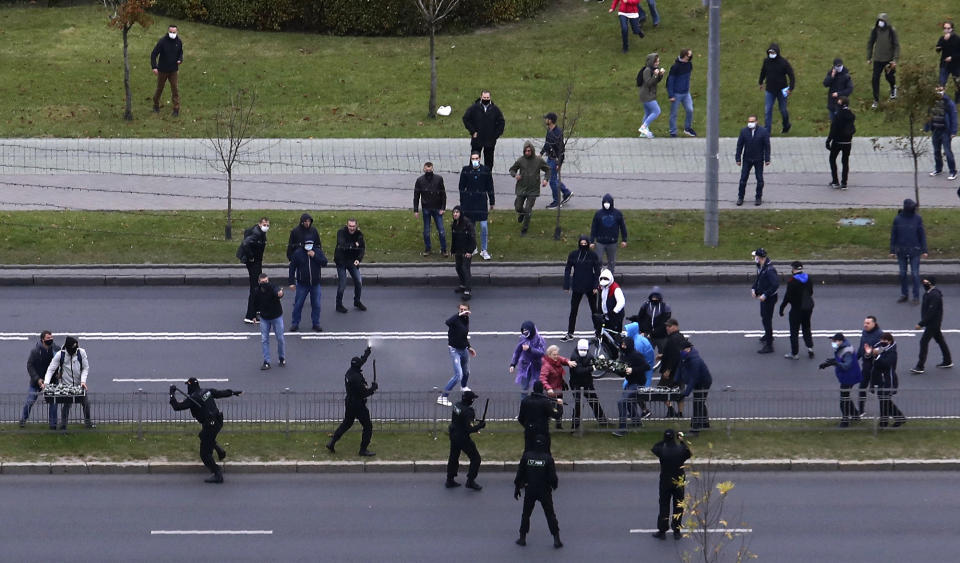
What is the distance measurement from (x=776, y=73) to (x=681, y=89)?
76.3 inches

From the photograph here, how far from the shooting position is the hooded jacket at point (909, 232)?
26.3 m

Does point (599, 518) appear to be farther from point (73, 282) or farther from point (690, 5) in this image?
point (690, 5)

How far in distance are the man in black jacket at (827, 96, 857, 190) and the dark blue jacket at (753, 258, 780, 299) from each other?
297 inches

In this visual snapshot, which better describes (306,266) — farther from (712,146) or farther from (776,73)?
(776,73)

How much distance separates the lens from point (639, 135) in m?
34.5

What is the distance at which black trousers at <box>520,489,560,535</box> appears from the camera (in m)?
18.3

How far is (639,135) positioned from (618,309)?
1077 cm

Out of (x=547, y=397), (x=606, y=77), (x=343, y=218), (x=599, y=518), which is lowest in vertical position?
(x=599, y=518)

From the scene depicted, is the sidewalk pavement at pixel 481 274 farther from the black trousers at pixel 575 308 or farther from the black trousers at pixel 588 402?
the black trousers at pixel 588 402

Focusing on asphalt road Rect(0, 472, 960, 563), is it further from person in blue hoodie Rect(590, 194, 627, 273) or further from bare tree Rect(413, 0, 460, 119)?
bare tree Rect(413, 0, 460, 119)

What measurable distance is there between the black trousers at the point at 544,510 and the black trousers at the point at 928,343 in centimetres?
759

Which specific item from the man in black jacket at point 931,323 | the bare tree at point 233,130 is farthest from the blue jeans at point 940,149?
the bare tree at point 233,130

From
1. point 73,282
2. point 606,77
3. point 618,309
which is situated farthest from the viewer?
point 606,77

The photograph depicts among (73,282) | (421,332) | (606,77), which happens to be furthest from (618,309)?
(606,77)
